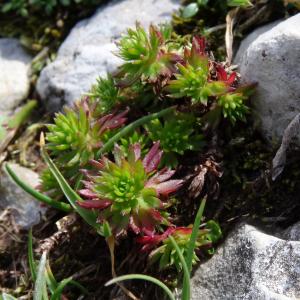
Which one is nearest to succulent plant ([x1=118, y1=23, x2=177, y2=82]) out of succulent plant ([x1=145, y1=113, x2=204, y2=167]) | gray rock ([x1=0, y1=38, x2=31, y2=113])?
succulent plant ([x1=145, y1=113, x2=204, y2=167])

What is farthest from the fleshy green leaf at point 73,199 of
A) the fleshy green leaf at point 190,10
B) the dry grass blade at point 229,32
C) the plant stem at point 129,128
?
the fleshy green leaf at point 190,10

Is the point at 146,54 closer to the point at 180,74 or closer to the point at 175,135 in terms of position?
the point at 180,74

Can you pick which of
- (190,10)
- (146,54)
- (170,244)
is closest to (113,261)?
(170,244)

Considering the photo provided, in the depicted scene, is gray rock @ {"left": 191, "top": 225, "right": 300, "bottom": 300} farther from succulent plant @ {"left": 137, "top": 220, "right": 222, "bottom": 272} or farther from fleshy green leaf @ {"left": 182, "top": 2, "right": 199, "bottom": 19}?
fleshy green leaf @ {"left": 182, "top": 2, "right": 199, "bottom": 19}

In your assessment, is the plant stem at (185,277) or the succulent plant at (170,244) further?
the succulent plant at (170,244)

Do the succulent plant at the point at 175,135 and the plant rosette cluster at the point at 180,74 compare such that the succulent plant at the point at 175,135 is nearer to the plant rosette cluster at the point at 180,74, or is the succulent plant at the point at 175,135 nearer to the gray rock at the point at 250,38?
the plant rosette cluster at the point at 180,74
